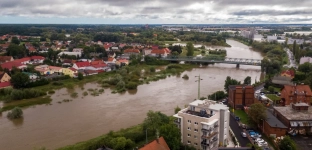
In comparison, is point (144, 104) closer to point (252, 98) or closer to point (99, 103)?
point (99, 103)

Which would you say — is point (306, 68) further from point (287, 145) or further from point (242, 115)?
point (287, 145)

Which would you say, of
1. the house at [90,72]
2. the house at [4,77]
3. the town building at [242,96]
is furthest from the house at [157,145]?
the house at [90,72]

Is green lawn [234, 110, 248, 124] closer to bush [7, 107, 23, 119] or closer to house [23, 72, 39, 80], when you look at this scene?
bush [7, 107, 23, 119]

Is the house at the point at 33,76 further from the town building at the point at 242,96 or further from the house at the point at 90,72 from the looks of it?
the town building at the point at 242,96

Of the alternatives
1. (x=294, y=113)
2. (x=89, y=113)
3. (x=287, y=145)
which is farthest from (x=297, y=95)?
(x=89, y=113)

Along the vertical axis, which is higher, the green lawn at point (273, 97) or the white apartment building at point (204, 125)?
the white apartment building at point (204, 125)

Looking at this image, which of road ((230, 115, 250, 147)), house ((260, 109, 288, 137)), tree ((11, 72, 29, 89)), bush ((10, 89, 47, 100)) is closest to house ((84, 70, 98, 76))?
tree ((11, 72, 29, 89))
